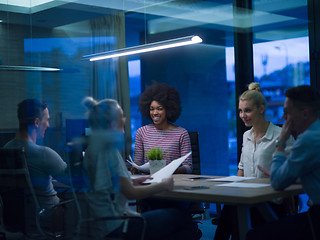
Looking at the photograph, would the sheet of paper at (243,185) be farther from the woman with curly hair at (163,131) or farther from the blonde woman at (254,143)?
the woman with curly hair at (163,131)

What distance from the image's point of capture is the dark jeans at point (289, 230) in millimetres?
2361

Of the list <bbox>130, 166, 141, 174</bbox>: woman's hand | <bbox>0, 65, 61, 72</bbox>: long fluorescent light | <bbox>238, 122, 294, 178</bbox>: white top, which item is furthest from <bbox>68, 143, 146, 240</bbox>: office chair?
<bbox>0, 65, 61, 72</bbox>: long fluorescent light

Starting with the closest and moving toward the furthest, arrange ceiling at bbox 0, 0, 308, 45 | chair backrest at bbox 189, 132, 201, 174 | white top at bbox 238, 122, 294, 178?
white top at bbox 238, 122, 294, 178
chair backrest at bbox 189, 132, 201, 174
ceiling at bbox 0, 0, 308, 45

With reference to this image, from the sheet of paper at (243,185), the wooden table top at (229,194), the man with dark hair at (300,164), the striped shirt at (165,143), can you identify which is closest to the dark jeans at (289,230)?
the man with dark hair at (300,164)

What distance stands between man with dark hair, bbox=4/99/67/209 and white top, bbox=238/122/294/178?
4.32 ft

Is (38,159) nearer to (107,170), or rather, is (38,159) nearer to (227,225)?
(107,170)

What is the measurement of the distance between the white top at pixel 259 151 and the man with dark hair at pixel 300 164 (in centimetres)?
62

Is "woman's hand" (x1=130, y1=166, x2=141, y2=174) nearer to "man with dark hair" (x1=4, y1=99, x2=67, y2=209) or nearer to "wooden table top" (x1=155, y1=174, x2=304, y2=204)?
"man with dark hair" (x1=4, y1=99, x2=67, y2=209)

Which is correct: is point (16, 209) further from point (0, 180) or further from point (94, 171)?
point (94, 171)

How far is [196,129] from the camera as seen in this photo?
6137mm

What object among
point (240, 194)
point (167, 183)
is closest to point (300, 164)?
point (240, 194)

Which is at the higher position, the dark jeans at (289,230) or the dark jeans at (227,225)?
the dark jeans at (289,230)

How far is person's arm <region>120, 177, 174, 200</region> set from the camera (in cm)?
221

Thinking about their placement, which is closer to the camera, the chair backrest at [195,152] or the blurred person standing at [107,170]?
the blurred person standing at [107,170]
